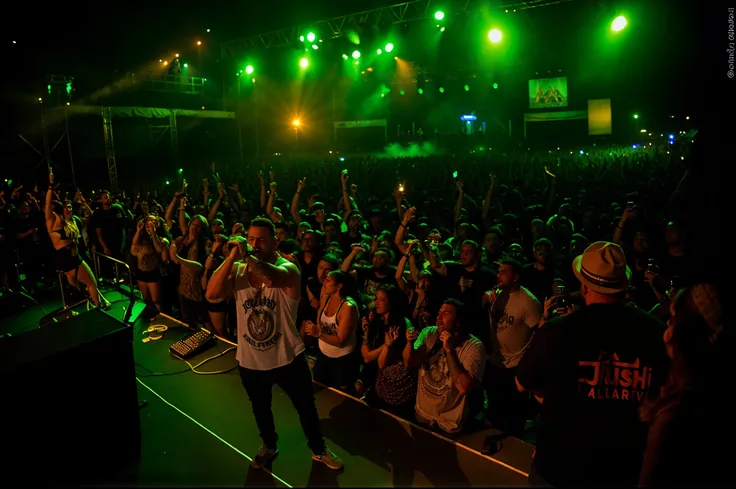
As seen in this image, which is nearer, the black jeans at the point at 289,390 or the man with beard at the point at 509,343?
the black jeans at the point at 289,390

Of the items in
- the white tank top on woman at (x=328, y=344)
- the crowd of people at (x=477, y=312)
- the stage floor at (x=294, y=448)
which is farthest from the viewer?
the white tank top on woman at (x=328, y=344)

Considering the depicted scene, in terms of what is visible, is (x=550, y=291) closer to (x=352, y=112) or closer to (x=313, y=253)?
(x=313, y=253)

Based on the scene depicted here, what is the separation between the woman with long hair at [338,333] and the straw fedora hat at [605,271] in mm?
2108

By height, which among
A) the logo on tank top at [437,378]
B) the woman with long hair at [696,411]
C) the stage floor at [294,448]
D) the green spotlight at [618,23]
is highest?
the green spotlight at [618,23]

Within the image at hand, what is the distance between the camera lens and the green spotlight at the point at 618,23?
50.3ft

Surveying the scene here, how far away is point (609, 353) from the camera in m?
1.93

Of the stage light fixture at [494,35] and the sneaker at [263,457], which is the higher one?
the stage light fixture at [494,35]

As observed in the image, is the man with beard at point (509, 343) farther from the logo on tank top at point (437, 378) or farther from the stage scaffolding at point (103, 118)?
the stage scaffolding at point (103, 118)

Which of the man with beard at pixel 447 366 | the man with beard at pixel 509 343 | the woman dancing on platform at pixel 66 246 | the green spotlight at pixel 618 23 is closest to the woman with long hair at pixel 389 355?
the man with beard at pixel 447 366

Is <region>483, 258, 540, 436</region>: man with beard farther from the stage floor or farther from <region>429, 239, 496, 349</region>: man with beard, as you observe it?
<region>429, 239, 496, 349</region>: man with beard

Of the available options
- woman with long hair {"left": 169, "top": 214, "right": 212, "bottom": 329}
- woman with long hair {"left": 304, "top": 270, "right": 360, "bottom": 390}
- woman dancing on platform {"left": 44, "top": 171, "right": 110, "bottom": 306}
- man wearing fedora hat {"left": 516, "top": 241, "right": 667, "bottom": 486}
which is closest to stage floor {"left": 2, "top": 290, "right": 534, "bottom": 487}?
woman with long hair {"left": 304, "top": 270, "right": 360, "bottom": 390}

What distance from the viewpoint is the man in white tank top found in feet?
9.57

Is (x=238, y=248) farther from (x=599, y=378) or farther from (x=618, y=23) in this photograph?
(x=618, y=23)

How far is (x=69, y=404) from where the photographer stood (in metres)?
2.82
